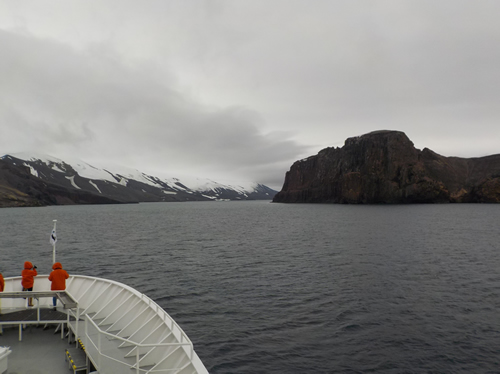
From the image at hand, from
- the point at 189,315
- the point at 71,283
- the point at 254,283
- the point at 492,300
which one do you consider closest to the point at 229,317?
the point at 189,315

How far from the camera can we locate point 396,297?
23828 millimetres

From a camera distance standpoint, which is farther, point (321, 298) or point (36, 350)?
point (321, 298)

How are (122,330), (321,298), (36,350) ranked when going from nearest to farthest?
1. (36,350)
2. (122,330)
3. (321,298)

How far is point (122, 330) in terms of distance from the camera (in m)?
12.7

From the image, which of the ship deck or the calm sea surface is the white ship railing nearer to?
the ship deck

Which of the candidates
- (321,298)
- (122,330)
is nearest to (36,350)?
(122,330)

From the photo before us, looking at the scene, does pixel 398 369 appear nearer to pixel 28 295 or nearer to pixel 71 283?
pixel 28 295

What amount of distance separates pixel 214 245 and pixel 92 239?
24.8 meters

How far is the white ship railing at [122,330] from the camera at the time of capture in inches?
374

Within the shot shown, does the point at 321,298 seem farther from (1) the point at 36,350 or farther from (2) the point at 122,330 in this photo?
(1) the point at 36,350

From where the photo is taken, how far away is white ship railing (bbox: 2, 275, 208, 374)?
9.49 meters

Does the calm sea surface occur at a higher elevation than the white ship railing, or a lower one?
lower

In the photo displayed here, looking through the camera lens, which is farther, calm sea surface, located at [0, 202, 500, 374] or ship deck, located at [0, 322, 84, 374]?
calm sea surface, located at [0, 202, 500, 374]

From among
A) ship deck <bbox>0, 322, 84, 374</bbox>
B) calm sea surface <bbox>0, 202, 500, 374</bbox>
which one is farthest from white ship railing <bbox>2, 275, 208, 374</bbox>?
calm sea surface <bbox>0, 202, 500, 374</bbox>
